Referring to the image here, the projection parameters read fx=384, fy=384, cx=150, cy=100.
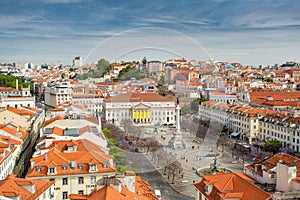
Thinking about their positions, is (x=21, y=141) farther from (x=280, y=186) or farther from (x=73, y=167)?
(x=280, y=186)

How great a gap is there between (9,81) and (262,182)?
109ft

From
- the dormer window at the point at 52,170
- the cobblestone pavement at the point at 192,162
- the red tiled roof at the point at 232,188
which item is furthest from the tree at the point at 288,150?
the dormer window at the point at 52,170

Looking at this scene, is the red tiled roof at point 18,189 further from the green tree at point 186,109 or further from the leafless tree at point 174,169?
the leafless tree at point 174,169

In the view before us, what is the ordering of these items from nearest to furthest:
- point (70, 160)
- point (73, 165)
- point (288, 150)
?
point (73, 165), point (70, 160), point (288, 150)

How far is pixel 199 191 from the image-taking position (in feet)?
24.4

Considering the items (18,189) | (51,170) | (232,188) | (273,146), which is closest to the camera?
(18,189)

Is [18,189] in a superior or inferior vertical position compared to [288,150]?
superior

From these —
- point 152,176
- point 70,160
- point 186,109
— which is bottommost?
point 152,176

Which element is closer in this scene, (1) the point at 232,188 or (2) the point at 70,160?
(1) the point at 232,188

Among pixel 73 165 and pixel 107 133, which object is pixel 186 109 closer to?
pixel 73 165

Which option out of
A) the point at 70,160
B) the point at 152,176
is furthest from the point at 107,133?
the point at 70,160

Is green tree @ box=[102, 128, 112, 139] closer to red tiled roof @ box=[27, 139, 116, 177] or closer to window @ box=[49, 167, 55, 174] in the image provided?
red tiled roof @ box=[27, 139, 116, 177]

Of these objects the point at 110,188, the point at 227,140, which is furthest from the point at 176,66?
the point at 227,140

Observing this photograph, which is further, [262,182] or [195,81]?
[262,182]
